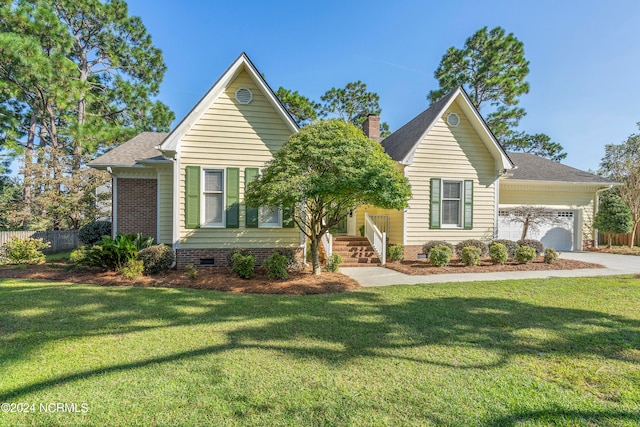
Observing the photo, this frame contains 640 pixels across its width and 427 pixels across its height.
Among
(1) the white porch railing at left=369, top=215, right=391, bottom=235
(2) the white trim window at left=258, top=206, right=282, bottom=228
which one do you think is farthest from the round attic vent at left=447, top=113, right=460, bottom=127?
(2) the white trim window at left=258, top=206, right=282, bottom=228

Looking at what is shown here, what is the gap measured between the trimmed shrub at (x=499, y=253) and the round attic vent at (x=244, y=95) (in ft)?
32.8

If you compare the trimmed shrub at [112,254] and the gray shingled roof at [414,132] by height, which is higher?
the gray shingled roof at [414,132]

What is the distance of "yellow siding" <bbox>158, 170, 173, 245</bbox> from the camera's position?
10336mm

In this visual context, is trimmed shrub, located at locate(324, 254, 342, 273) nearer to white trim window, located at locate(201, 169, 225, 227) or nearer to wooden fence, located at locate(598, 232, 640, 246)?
white trim window, located at locate(201, 169, 225, 227)

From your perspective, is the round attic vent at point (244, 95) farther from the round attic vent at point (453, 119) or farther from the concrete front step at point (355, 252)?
the round attic vent at point (453, 119)

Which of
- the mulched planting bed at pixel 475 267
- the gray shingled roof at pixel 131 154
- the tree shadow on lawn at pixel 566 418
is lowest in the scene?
the mulched planting bed at pixel 475 267

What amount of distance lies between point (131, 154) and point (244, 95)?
560cm

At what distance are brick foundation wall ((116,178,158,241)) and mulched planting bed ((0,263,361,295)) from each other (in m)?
2.40

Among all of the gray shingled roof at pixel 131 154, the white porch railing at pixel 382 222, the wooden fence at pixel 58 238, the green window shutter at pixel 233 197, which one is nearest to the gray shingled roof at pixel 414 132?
the white porch railing at pixel 382 222

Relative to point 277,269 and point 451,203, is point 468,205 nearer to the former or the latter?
point 451,203

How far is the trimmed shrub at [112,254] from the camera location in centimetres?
829

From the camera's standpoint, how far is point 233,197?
938 cm

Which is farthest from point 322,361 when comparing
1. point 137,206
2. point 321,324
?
point 137,206

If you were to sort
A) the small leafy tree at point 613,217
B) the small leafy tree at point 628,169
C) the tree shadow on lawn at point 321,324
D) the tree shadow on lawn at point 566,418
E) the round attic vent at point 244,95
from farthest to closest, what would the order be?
the small leafy tree at point 628,169 → the small leafy tree at point 613,217 → the round attic vent at point 244,95 → the tree shadow on lawn at point 321,324 → the tree shadow on lawn at point 566,418
